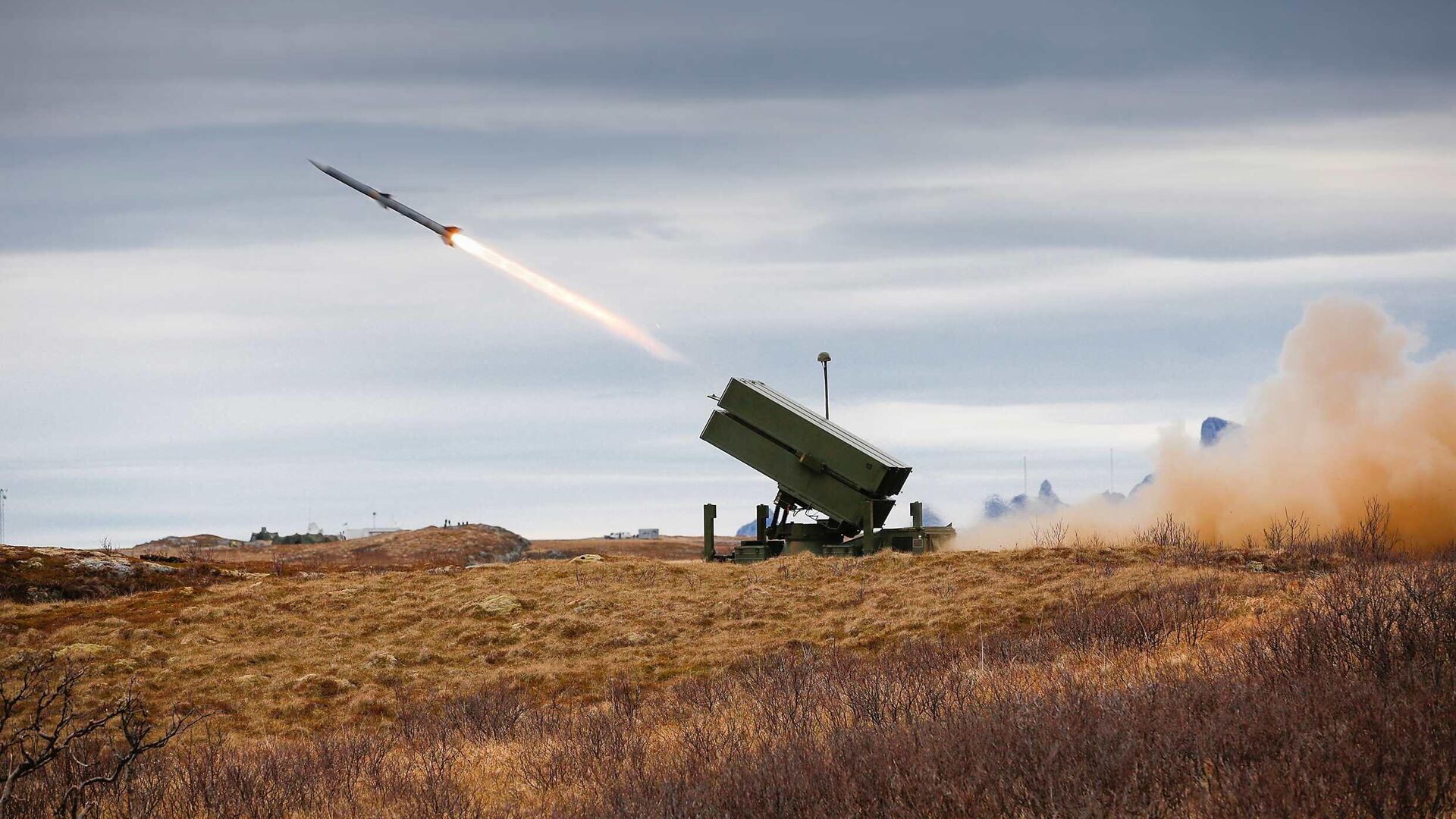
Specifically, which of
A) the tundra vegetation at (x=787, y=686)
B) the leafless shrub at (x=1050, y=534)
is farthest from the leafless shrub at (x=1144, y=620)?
the leafless shrub at (x=1050, y=534)

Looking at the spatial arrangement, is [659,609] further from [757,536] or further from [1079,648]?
[1079,648]

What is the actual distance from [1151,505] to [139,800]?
25.9 metres

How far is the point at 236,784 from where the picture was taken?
1087cm

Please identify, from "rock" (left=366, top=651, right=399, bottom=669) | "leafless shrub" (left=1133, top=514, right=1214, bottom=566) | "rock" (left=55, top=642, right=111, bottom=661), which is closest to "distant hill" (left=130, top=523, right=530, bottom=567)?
"rock" (left=55, top=642, right=111, bottom=661)

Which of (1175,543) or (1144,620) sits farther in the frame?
(1175,543)

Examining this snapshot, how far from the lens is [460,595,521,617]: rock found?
2275 centimetres

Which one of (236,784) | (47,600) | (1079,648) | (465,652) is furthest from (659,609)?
(47,600)

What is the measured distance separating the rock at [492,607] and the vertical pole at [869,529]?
7016mm

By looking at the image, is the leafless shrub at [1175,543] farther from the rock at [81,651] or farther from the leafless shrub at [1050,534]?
the rock at [81,651]

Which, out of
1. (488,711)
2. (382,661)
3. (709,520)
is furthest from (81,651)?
(709,520)

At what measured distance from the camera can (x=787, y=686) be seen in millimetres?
14195

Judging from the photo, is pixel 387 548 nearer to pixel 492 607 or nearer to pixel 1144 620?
pixel 492 607

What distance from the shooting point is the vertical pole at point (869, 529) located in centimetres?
2489

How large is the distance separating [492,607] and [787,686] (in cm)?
1017
